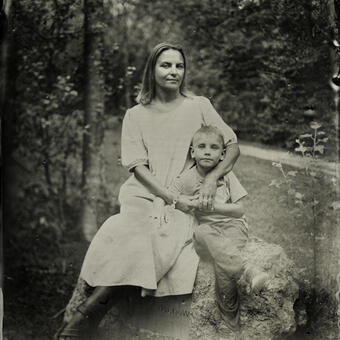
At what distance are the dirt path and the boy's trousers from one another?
501 millimetres

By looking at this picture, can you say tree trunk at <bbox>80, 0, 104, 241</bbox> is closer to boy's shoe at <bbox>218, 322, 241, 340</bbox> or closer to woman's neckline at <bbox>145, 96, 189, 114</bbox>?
woman's neckline at <bbox>145, 96, 189, 114</bbox>

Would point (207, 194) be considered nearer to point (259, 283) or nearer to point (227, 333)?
point (259, 283)

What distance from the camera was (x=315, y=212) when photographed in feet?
11.2

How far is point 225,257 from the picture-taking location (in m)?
3.20

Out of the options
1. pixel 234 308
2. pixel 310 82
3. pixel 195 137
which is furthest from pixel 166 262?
pixel 310 82

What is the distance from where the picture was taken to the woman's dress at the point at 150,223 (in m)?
3.24

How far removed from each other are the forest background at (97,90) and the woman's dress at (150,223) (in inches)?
6.9

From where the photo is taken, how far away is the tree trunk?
3711 millimetres

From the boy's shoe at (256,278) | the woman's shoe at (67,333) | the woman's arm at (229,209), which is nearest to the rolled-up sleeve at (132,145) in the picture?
the woman's arm at (229,209)

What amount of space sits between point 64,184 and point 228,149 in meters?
1.12

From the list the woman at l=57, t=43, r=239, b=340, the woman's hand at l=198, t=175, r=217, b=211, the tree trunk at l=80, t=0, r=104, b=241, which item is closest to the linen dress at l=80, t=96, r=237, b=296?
the woman at l=57, t=43, r=239, b=340

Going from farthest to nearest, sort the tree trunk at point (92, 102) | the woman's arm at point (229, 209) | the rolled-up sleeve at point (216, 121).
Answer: the tree trunk at point (92, 102)
the rolled-up sleeve at point (216, 121)
the woman's arm at point (229, 209)

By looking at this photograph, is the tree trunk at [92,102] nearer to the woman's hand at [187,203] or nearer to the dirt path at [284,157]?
the woman's hand at [187,203]

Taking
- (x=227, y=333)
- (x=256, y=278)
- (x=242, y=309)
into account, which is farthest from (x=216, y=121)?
(x=227, y=333)
